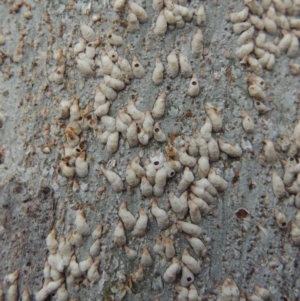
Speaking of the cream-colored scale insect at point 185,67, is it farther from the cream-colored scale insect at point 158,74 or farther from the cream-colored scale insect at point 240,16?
the cream-colored scale insect at point 240,16

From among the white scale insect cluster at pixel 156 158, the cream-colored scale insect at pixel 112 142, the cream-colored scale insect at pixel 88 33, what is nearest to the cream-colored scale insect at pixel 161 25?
the white scale insect cluster at pixel 156 158

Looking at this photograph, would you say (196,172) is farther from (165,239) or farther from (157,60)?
(157,60)

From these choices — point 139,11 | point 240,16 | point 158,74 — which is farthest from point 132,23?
point 240,16

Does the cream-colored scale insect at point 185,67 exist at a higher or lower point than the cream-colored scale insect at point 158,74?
higher

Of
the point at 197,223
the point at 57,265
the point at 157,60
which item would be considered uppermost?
the point at 157,60

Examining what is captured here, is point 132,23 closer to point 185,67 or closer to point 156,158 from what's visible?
point 185,67

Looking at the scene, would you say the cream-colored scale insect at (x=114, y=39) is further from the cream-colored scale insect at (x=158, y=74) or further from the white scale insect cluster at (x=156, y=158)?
the cream-colored scale insect at (x=158, y=74)

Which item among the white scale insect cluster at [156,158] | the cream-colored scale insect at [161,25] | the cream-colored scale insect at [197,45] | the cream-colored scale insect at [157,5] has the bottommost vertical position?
the white scale insect cluster at [156,158]

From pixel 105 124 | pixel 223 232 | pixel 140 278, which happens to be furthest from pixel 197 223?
pixel 105 124

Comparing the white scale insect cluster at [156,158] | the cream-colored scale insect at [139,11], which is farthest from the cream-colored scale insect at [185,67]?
the cream-colored scale insect at [139,11]
